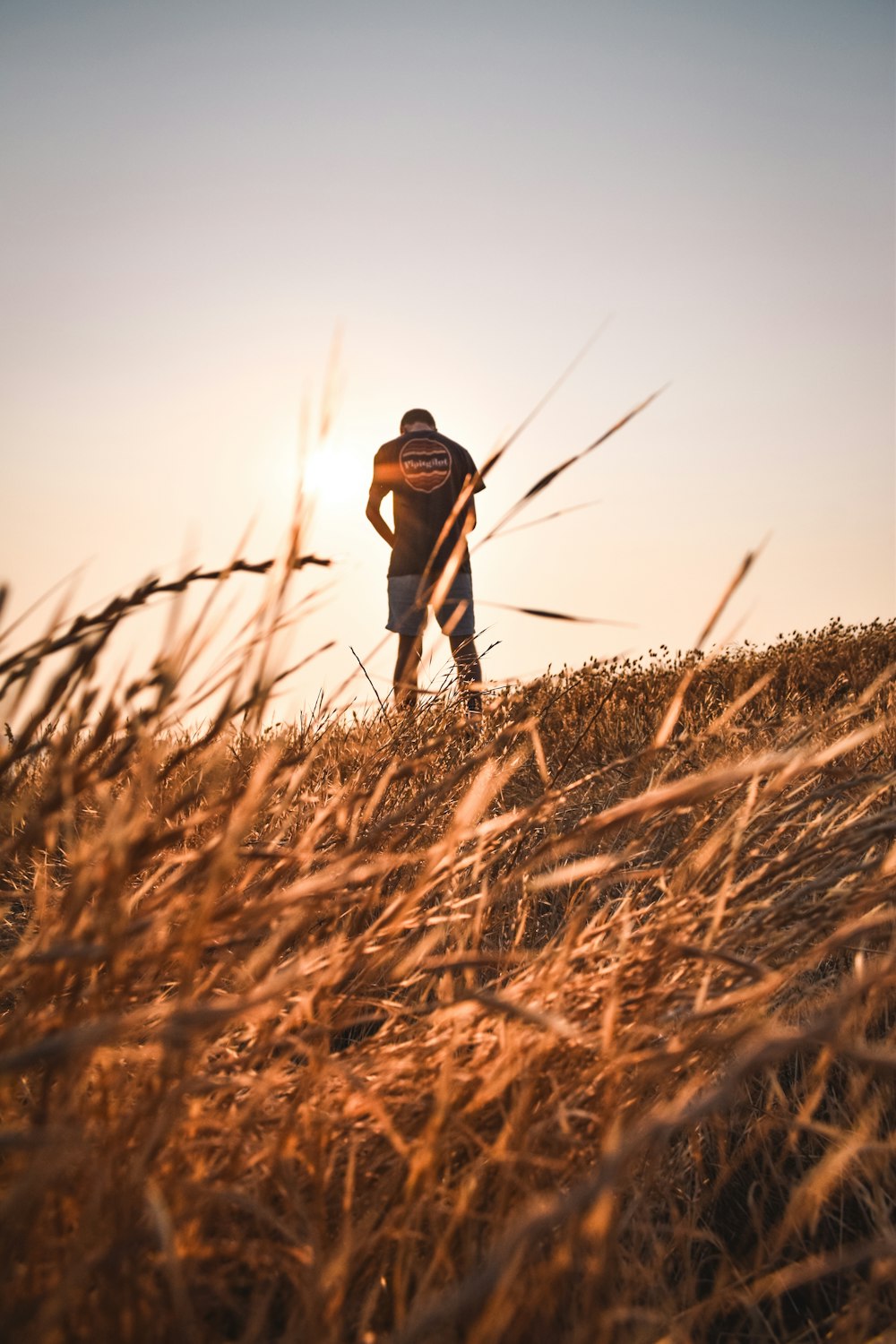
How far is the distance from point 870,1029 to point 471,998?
1175 millimetres

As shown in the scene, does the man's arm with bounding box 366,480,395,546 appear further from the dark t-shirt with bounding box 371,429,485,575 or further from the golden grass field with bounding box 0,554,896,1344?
the golden grass field with bounding box 0,554,896,1344

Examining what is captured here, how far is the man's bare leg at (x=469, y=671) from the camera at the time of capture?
1257 mm

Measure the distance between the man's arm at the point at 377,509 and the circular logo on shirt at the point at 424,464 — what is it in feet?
0.89

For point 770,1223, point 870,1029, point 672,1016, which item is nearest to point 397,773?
point 672,1016

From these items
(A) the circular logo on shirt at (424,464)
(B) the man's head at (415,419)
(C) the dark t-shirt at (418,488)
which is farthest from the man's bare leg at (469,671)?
(B) the man's head at (415,419)

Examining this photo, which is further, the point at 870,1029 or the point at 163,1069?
the point at 870,1029

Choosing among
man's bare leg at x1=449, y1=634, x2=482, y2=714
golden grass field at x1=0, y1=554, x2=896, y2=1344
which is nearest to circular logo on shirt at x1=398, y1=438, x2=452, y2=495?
man's bare leg at x1=449, y1=634, x2=482, y2=714

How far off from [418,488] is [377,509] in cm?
46

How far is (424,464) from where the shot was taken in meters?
5.80

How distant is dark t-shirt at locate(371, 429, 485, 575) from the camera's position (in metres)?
5.78

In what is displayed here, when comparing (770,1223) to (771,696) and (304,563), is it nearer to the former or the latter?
(304,563)

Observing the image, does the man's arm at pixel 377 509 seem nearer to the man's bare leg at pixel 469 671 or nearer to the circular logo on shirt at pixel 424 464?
the circular logo on shirt at pixel 424 464

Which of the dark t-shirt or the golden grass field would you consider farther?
the dark t-shirt

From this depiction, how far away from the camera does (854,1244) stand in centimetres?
91
